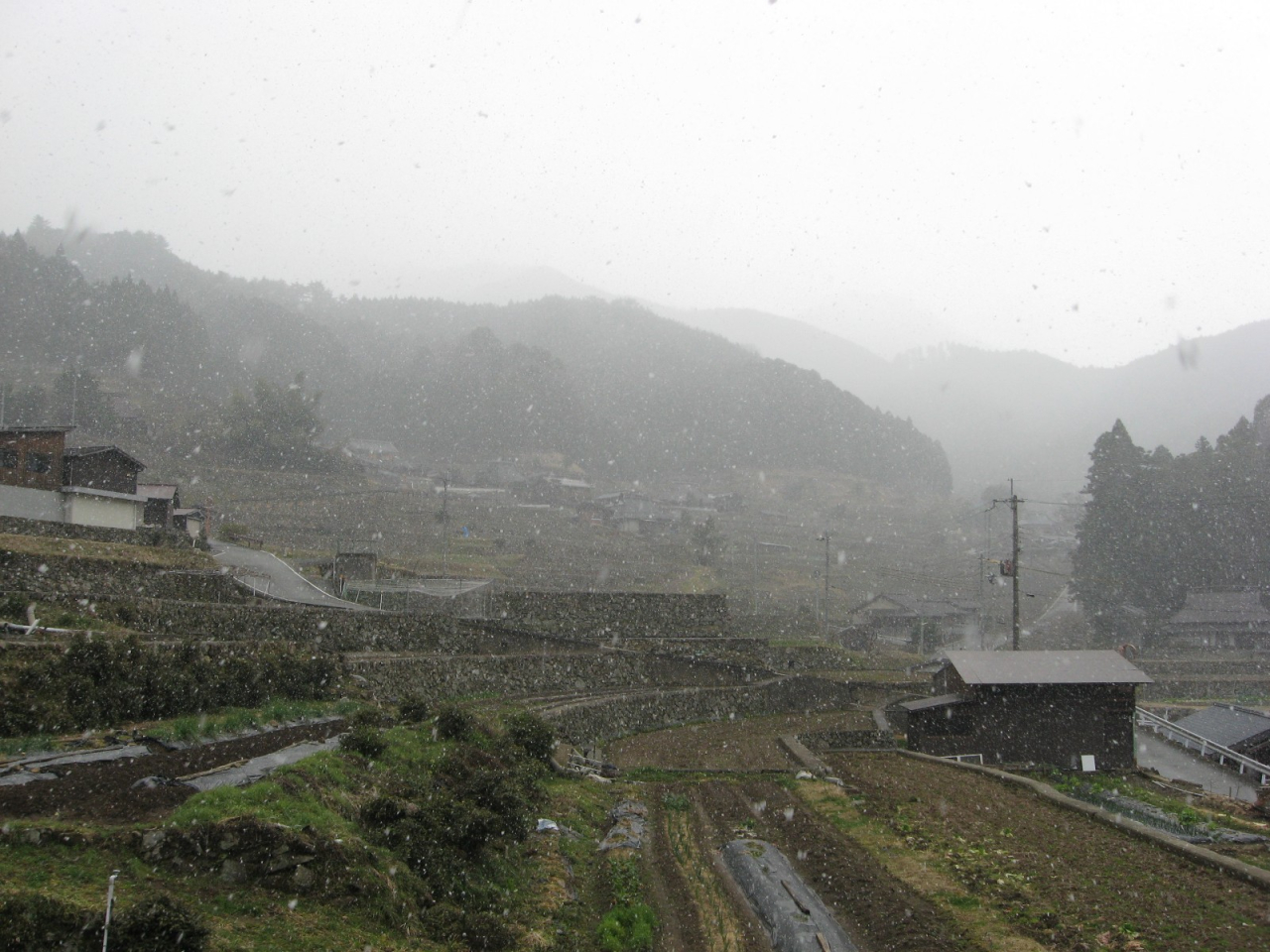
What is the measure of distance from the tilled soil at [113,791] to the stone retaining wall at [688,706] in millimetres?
10273

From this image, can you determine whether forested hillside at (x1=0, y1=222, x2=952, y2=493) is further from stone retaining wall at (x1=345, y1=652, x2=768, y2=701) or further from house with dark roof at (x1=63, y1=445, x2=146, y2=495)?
stone retaining wall at (x1=345, y1=652, x2=768, y2=701)

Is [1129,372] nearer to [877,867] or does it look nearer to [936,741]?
[936,741]

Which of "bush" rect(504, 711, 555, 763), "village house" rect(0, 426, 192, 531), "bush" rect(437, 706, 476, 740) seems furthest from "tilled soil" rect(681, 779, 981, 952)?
"village house" rect(0, 426, 192, 531)

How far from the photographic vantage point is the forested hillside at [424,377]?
60.4 metres

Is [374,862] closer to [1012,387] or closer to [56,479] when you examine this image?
[56,479]

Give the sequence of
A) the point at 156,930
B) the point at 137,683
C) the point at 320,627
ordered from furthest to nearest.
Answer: the point at 320,627, the point at 137,683, the point at 156,930

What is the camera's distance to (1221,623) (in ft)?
144

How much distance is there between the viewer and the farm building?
21.0 m

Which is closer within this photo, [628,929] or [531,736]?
[628,929]

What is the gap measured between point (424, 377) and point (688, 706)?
72.7 meters

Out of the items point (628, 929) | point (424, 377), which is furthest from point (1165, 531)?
point (424, 377)

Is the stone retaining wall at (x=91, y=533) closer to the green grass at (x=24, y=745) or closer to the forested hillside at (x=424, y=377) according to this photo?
the green grass at (x=24, y=745)

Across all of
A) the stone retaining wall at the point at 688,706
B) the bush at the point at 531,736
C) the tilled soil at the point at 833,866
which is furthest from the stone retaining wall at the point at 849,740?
the bush at the point at 531,736

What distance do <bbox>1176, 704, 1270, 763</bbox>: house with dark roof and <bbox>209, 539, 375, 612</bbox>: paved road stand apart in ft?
78.3
